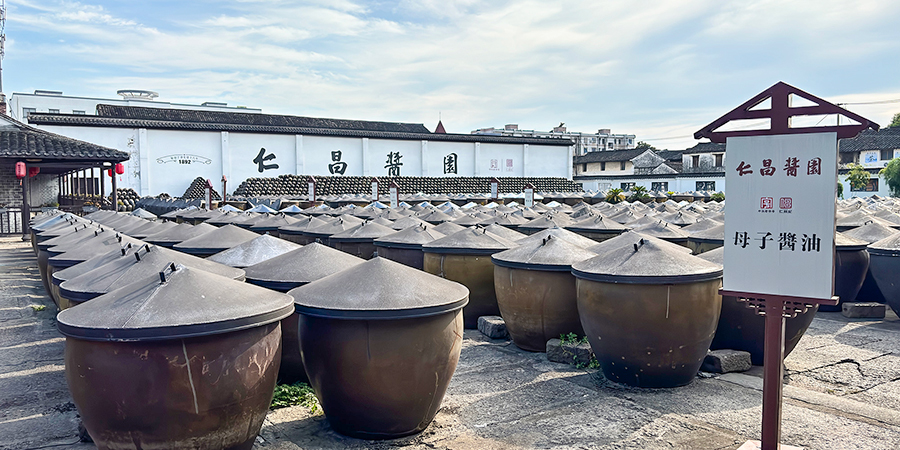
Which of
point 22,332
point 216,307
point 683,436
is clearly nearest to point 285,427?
point 216,307

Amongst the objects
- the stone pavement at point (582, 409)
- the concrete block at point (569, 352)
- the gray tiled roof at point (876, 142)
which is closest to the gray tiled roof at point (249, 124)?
the gray tiled roof at point (876, 142)

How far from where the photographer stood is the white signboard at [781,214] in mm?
3781

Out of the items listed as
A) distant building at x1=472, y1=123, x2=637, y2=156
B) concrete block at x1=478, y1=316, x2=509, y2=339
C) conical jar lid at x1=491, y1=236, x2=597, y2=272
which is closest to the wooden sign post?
conical jar lid at x1=491, y1=236, x2=597, y2=272

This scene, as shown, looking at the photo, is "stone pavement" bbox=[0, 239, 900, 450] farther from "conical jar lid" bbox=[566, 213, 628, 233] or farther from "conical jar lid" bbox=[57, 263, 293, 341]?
"conical jar lid" bbox=[566, 213, 628, 233]

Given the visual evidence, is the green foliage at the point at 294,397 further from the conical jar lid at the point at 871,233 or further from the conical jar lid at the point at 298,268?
the conical jar lid at the point at 871,233

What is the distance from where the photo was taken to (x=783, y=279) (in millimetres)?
3920

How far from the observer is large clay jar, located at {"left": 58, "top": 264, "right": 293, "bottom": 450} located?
3.44 metres

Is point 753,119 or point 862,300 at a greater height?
point 753,119

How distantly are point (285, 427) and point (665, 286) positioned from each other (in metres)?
3.16

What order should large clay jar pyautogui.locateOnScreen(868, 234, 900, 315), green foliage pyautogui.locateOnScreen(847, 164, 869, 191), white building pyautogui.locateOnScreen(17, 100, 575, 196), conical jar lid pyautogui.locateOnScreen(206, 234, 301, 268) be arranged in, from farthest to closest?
green foliage pyautogui.locateOnScreen(847, 164, 869, 191) → white building pyautogui.locateOnScreen(17, 100, 575, 196) → large clay jar pyautogui.locateOnScreen(868, 234, 900, 315) → conical jar lid pyautogui.locateOnScreen(206, 234, 301, 268)

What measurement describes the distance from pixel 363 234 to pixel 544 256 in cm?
412

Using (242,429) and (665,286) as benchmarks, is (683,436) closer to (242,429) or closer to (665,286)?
(665,286)

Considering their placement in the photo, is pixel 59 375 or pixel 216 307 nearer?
pixel 216 307

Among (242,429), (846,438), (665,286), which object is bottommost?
(846,438)
